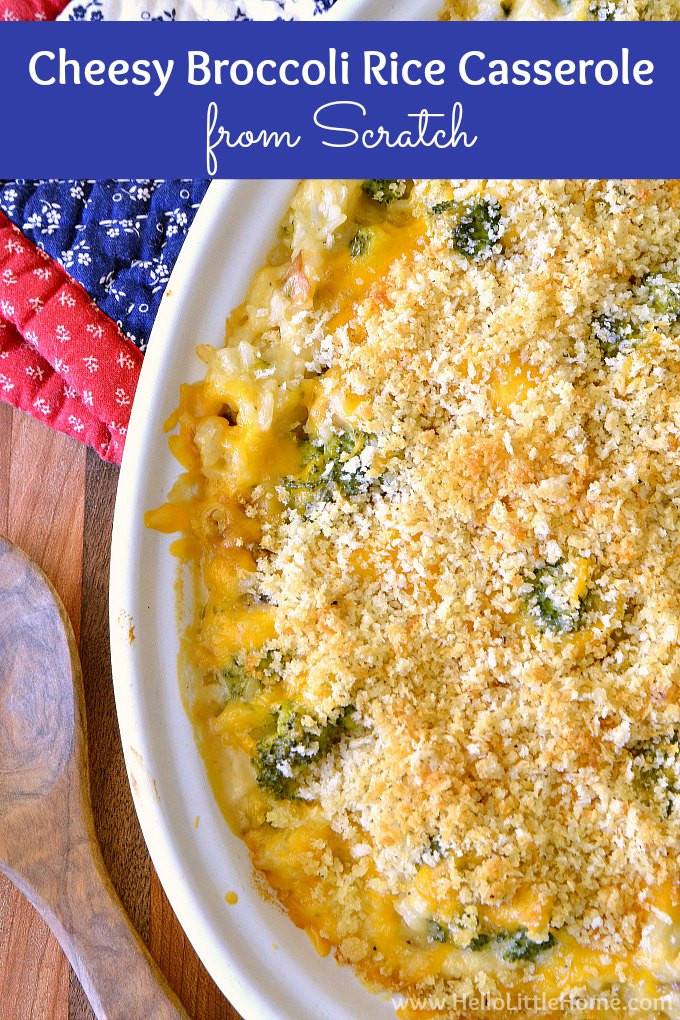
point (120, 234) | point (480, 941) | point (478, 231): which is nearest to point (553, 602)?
point (480, 941)

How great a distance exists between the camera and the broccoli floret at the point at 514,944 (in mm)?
1371

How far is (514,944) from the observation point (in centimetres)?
138

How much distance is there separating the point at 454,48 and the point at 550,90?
0.19 m

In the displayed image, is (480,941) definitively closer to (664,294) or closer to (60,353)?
(664,294)

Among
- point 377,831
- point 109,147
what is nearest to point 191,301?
point 109,147

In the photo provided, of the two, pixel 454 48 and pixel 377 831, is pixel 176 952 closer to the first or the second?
pixel 377 831

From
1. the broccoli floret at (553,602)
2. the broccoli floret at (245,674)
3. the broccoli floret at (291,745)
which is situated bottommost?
the broccoli floret at (291,745)

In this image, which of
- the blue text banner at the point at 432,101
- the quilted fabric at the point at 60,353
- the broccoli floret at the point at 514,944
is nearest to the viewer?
the broccoli floret at the point at 514,944

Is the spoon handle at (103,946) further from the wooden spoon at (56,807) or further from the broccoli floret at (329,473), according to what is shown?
the broccoli floret at (329,473)

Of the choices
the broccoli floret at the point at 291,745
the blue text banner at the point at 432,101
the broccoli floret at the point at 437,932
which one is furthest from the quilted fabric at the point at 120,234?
the broccoli floret at the point at 437,932

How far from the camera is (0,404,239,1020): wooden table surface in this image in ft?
5.79

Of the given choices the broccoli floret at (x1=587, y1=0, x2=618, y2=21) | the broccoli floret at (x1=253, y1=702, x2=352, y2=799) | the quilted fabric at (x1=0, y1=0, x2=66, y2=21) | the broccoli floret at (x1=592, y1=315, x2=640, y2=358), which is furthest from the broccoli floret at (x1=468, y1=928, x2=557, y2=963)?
the quilted fabric at (x1=0, y1=0, x2=66, y2=21)

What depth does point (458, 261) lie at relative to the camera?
1546 millimetres

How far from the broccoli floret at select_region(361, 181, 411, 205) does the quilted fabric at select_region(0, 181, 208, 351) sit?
1.36 feet
